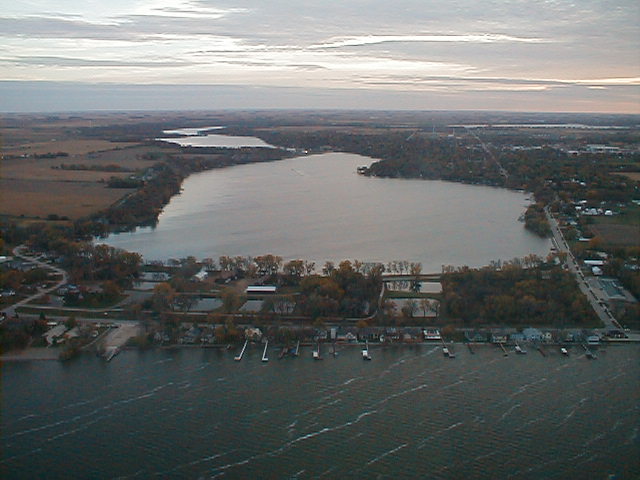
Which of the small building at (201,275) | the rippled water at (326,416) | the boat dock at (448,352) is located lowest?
the rippled water at (326,416)

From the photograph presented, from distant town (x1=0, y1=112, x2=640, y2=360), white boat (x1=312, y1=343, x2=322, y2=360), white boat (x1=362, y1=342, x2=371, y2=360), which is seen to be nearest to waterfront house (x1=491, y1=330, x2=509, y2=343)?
distant town (x1=0, y1=112, x2=640, y2=360)

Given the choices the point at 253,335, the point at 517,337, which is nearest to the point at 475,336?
the point at 517,337

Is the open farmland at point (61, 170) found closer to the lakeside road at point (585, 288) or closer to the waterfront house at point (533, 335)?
the waterfront house at point (533, 335)

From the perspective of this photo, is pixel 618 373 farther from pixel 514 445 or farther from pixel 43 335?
pixel 43 335

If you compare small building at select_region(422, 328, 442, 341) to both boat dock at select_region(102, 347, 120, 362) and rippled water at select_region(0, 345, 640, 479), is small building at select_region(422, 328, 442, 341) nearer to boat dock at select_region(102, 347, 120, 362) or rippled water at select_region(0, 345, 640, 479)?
rippled water at select_region(0, 345, 640, 479)

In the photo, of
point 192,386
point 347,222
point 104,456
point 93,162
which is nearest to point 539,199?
point 347,222

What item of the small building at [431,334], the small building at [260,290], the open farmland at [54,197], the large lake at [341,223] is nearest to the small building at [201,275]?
the small building at [260,290]
